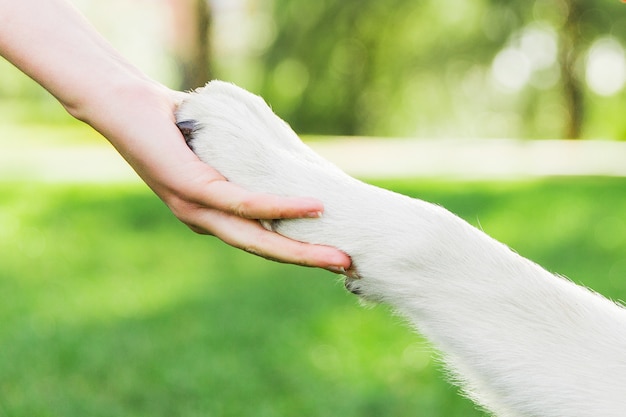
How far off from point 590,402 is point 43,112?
2559cm

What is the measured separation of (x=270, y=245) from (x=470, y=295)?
447 mm

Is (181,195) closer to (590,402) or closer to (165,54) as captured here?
(590,402)

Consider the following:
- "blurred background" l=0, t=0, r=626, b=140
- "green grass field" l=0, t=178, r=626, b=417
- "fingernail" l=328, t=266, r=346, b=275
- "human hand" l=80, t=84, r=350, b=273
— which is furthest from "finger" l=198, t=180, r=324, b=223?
"blurred background" l=0, t=0, r=626, b=140

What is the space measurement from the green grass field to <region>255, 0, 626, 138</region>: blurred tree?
A: 44.1 feet

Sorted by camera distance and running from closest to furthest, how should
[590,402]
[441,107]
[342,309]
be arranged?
[590,402] → [342,309] → [441,107]

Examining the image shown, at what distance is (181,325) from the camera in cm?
428

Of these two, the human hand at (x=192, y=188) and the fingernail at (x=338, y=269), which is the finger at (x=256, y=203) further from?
the fingernail at (x=338, y=269)

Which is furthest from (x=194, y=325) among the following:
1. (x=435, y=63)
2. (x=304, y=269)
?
(x=435, y=63)

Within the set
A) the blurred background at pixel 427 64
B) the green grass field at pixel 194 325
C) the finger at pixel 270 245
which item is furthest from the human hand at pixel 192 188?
the blurred background at pixel 427 64

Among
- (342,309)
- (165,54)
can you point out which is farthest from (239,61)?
(342,309)

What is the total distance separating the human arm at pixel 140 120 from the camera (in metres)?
1.89

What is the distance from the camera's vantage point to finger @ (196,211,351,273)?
1842 mm

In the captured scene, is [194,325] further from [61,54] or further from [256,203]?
[256,203]

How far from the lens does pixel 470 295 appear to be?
1863 millimetres
